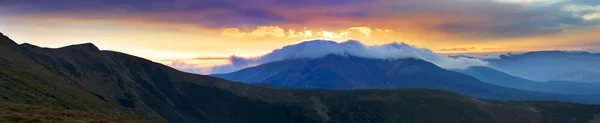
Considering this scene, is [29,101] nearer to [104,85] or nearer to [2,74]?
[2,74]

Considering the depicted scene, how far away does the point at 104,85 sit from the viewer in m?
190

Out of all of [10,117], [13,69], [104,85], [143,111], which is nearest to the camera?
[10,117]

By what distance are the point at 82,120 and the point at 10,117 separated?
19.7ft

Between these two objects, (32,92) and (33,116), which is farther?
(32,92)

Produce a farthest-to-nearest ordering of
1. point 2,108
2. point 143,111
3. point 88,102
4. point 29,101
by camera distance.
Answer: point 143,111, point 88,102, point 29,101, point 2,108

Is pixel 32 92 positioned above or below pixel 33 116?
above

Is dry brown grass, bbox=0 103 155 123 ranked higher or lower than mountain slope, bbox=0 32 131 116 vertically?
lower

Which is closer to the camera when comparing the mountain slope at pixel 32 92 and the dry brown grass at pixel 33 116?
the dry brown grass at pixel 33 116

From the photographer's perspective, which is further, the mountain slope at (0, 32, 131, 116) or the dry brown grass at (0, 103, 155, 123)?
the mountain slope at (0, 32, 131, 116)

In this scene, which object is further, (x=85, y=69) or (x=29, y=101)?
(x=85, y=69)

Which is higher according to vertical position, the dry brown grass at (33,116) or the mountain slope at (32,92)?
the mountain slope at (32,92)

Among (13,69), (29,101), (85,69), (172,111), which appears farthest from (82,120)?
(85,69)

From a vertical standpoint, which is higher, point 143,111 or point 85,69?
point 85,69

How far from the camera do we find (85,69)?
197000 millimetres
